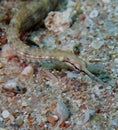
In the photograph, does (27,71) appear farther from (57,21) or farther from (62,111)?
(57,21)

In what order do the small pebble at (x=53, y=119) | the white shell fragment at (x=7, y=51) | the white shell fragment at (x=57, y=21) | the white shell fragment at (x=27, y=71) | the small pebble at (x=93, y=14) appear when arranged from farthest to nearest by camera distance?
the small pebble at (x=93, y=14), the white shell fragment at (x=57, y=21), the white shell fragment at (x=7, y=51), the white shell fragment at (x=27, y=71), the small pebble at (x=53, y=119)

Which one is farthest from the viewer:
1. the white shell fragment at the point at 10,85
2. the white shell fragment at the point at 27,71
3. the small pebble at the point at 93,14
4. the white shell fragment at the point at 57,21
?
the small pebble at the point at 93,14

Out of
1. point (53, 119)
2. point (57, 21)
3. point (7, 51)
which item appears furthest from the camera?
point (57, 21)

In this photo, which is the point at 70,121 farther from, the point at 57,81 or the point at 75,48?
the point at 75,48

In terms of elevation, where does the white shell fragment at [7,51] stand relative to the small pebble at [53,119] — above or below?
above

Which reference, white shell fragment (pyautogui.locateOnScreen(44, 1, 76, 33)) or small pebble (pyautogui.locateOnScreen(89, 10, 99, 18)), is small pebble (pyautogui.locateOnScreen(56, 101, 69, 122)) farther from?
small pebble (pyautogui.locateOnScreen(89, 10, 99, 18))

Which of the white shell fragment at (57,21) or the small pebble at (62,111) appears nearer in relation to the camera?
the small pebble at (62,111)

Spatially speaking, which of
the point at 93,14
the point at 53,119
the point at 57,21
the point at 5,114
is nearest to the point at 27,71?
the point at 5,114

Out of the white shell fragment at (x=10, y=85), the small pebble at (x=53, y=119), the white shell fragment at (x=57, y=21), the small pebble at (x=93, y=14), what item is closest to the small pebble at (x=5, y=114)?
the white shell fragment at (x=10, y=85)

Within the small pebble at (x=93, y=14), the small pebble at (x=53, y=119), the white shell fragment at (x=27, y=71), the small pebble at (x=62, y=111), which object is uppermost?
the small pebble at (x=93, y=14)

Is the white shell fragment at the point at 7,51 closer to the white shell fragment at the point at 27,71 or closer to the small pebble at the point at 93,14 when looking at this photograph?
the white shell fragment at the point at 27,71

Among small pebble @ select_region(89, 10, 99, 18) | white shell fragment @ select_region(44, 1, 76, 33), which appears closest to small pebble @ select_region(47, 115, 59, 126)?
white shell fragment @ select_region(44, 1, 76, 33)
